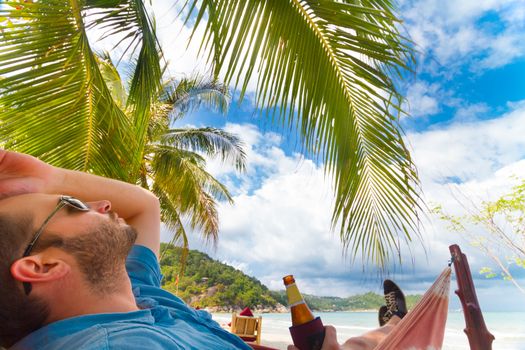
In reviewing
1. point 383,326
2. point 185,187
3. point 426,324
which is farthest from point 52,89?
point 185,187

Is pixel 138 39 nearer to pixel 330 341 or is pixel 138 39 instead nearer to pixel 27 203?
pixel 27 203

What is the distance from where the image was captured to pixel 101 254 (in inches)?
30.0

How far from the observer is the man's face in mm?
744

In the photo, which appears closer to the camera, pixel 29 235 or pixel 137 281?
pixel 29 235

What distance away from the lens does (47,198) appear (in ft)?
→ 2.72

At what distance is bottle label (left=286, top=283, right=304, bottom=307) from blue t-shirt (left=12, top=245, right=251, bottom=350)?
1.00 ft

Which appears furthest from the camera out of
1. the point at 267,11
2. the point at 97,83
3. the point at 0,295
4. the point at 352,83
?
the point at 97,83

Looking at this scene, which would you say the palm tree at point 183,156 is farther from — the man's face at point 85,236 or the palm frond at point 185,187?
the man's face at point 85,236

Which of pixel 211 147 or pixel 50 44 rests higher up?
pixel 211 147

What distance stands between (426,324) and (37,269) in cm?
136

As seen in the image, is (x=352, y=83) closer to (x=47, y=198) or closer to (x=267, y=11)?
(x=267, y=11)

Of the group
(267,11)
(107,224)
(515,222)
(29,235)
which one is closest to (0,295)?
(29,235)

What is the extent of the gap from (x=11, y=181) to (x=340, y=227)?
4.29 feet

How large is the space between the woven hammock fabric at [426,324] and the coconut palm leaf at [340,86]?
0.25m
